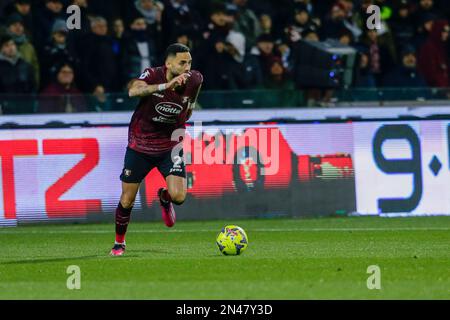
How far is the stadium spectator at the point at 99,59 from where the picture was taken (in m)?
20.1

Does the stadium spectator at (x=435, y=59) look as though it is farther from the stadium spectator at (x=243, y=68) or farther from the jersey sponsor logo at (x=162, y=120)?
the jersey sponsor logo at (x=162, y=120)

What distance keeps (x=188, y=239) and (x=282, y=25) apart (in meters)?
7.24

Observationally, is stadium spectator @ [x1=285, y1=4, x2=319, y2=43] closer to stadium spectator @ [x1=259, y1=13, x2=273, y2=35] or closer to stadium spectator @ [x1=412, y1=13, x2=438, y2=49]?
stadium spectator @ [x1=259, y1=13, x2=273, y2=35]

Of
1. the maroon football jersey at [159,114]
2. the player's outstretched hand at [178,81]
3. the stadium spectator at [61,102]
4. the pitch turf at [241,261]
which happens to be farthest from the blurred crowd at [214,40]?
the player's outstretched hand at [178,81]

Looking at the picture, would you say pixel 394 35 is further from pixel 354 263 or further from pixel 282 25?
pixel 354 263

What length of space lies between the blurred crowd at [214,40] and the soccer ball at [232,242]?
22.0ft

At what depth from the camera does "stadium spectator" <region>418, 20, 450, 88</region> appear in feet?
72.7

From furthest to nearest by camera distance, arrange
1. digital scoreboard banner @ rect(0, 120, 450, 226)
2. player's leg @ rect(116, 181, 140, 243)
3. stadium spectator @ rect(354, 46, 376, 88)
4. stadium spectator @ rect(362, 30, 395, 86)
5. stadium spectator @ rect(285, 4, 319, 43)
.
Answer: stadium spectator @ rect(362, 30, 395, 86) → stadium spectator @ rect(285, 4, 319, 43) → stadium spectator @ rect(354, 46, 376, 88) → digital scoreboard banner @ rect(0, 120, 450, 226) → player's leg @ rect(116, 181, 140, 243)

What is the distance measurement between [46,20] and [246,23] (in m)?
3.54

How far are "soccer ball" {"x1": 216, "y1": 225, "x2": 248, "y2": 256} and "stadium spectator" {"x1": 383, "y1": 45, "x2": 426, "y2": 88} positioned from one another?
8703 mm

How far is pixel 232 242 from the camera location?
540 inches

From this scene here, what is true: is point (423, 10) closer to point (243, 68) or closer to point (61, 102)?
point (243, 68)

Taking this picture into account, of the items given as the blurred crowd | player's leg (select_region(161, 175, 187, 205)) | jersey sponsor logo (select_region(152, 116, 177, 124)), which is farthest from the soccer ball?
the blurred crowd
